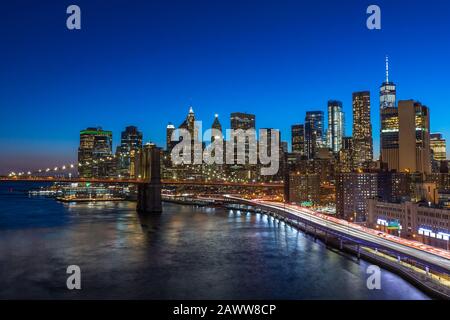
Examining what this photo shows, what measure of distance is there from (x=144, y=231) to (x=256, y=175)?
65.8m

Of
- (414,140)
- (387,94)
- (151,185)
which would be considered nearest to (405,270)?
(151,185)

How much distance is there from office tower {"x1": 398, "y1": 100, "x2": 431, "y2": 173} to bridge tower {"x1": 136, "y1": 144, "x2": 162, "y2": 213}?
4413cm

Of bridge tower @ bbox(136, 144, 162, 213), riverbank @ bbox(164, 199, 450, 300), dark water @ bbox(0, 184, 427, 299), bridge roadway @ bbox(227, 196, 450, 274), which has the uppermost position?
bridge tower @ bbox(136, 144, 162, 213)

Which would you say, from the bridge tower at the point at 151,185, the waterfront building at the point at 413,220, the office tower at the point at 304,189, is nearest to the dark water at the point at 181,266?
the waterfront building at the point at 413,220

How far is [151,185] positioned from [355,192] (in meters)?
21.8

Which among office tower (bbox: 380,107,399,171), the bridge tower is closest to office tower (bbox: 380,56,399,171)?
office tower (bbox: 380,107,399,171)

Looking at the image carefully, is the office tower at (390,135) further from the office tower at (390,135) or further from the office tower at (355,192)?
the office tower at (355,192)

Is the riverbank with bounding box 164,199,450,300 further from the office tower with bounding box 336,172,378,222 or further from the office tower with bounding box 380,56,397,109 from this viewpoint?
Result: the office tower with bounding box 380,56,397,109

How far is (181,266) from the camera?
62.2ft

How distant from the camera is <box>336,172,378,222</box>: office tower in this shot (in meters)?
44.4

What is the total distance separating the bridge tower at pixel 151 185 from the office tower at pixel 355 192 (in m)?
19.7

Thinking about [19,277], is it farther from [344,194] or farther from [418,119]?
[418,119]

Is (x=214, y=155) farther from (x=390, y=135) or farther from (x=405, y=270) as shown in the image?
(x=405, y=270)
